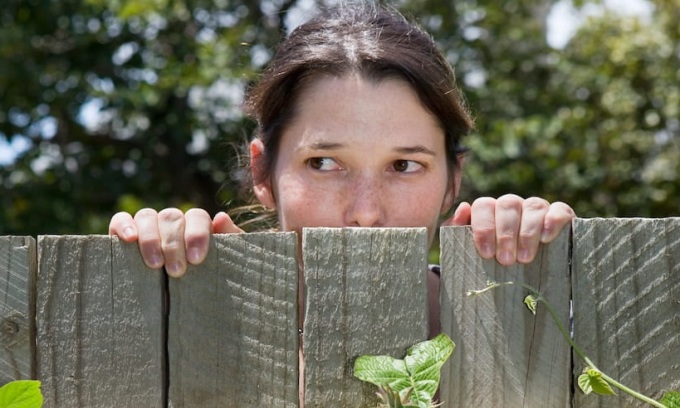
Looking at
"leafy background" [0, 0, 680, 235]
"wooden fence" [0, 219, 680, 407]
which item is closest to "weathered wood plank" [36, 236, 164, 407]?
"wooden fence" [0, 219, 680, 407]

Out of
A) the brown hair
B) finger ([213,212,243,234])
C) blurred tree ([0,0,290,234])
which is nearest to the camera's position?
finger ([213,212,243,234])

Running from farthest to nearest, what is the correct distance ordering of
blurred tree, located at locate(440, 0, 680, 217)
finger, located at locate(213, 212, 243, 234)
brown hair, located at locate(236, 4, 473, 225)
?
1. blurred tree, located at locate(440, 0, 680, 217)
2. brown hair, located at locate(236, 4, 473, 225)
3. finger, located at locate(213, 212, 243, 234)

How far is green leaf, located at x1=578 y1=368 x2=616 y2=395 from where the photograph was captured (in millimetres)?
1775

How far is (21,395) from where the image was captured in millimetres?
1774

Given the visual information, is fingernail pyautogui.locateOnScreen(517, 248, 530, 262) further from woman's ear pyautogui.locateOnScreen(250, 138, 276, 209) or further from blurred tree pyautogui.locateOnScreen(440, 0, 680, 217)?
blurred tree pyautogui.locateOnScreen(440, 0, 680, 217)

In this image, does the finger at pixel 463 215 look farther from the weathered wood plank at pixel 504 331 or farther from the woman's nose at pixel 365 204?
the woman's nose at pixel 365 204

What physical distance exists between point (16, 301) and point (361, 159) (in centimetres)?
91

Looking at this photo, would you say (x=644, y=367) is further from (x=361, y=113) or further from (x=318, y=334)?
(x=361, y=113)

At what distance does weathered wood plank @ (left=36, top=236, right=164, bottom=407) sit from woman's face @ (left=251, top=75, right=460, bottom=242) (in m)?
0.66

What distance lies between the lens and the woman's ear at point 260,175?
2857 millimetres

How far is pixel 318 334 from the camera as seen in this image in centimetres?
186

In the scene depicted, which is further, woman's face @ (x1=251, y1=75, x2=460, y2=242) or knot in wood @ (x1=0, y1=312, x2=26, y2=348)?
woman's face @ (x1=251, y1=75, x2=460, y2=242)

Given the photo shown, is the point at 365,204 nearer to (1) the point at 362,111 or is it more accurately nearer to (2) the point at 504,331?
(1) the point at 362,111

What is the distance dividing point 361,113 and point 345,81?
0.53 feet
